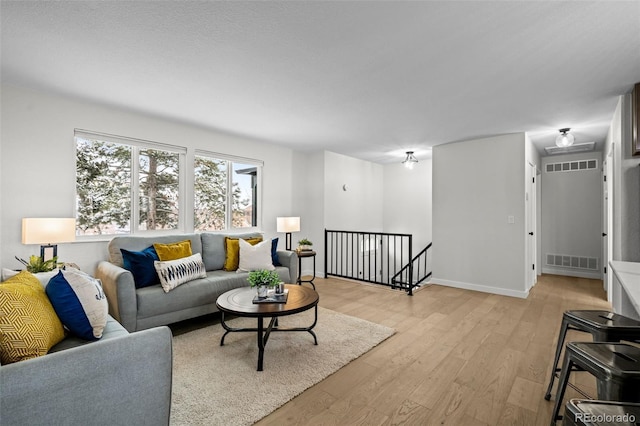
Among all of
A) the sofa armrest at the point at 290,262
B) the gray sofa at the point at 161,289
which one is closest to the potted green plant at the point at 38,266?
the gray sofa at the point at 161,289

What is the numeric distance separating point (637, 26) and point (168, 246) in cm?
435

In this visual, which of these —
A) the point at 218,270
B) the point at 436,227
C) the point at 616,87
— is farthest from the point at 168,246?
the point at 616,87

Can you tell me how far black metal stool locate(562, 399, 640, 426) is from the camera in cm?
83

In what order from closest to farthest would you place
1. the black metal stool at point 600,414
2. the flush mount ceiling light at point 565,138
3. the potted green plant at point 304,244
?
1. the black metal stool at point 600,414
2. the flush mount ceiling light at point 565,138
3. the potted green plant at point 304,244

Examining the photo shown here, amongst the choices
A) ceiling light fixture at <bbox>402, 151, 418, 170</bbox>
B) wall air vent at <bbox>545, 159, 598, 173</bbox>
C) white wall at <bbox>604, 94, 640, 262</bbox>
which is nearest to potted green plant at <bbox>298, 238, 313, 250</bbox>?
ceiling light fixture at <bbox>402, 151, 418, 170</bbox>

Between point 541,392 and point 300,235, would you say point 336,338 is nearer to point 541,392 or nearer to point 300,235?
point 541,392

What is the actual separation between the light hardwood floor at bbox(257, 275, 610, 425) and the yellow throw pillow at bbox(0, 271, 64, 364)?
3.92 feet

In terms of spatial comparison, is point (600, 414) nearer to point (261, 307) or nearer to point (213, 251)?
point (261, 307)

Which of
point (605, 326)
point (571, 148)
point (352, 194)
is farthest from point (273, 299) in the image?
point (571, 148)

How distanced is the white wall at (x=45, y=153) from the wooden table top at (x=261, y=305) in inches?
73.6

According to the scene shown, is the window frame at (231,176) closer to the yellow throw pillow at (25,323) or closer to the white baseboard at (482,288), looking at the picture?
the yellow throw pillow at (25,323)

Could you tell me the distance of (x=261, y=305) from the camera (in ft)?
8.14

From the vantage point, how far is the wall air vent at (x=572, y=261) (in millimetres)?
5500

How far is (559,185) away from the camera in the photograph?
5809 millimetres
